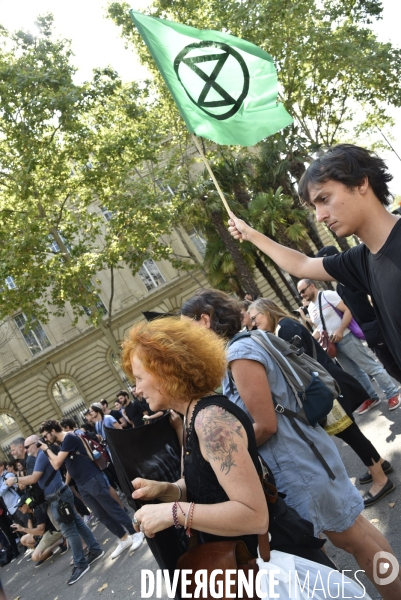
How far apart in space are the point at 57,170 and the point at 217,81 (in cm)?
1906

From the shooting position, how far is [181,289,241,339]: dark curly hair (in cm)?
347

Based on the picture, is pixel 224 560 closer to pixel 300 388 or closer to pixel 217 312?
pixel 300 388

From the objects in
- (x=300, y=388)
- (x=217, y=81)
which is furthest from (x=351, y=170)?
(x=217, y=81)

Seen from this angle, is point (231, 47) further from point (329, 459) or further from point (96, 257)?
point (96, 257)

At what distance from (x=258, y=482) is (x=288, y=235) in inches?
831

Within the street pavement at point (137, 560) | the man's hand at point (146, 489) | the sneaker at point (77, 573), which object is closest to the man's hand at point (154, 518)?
the man's hand at point (146, 489)

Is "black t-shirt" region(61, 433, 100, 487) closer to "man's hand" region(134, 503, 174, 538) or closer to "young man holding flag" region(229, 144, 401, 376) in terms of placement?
"man's hand" region(134, 503, 174, 538)

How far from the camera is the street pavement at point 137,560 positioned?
4.69 meters

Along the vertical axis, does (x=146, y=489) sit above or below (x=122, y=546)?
above

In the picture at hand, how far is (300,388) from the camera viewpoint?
3.31m

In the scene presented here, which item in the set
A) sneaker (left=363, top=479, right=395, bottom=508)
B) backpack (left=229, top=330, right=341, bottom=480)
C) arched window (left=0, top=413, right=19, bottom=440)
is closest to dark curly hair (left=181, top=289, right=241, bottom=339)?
backpack (left=229, top=330, right=341, bottom=480)

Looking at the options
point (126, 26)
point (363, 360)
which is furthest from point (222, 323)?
point (126, 26)

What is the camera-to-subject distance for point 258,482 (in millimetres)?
2326

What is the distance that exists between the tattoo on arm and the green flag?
2.76m
